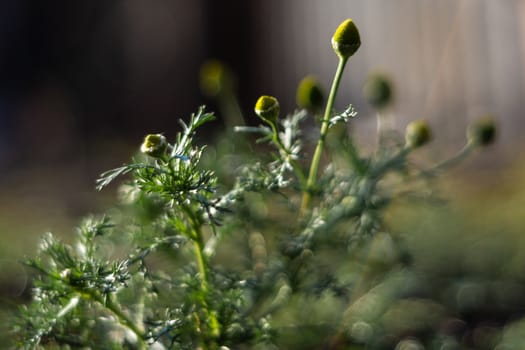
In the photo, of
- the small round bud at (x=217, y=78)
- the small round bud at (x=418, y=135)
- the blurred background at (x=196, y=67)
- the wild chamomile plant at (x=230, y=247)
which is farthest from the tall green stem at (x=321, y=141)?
the blurred background at (x=196, y=67)

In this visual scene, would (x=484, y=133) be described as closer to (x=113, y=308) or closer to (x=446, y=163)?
(x=446, y=163)

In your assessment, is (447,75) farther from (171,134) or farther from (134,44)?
(134,44)

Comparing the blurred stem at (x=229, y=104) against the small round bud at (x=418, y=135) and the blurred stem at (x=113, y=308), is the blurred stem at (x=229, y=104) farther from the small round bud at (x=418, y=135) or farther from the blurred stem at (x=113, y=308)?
the blurred stem at (x=113, y=308)

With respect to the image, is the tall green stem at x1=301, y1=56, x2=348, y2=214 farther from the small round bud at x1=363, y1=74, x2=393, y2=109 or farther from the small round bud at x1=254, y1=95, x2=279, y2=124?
the small round bud at x1=363, y1=74, x2=393, y2=109

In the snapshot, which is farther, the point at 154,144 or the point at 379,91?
the point at 379,91

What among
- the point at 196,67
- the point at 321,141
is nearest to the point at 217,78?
the point at 321,141

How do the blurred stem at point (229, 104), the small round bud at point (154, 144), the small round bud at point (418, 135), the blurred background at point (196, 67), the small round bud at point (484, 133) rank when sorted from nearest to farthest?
the small round bud at point (154, 144) < the small round bud at point (418, 135) < the small round bud at point (484, 133) < the blurred stem at point (229, 104) < the blurred background at point (196, 67)
